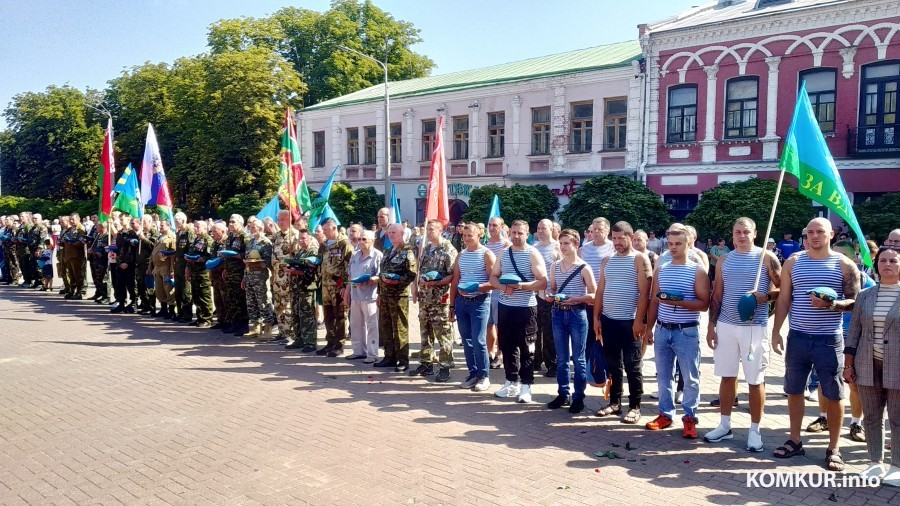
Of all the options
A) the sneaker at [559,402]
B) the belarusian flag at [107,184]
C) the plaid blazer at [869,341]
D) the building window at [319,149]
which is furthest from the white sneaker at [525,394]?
the building window at [319,149]

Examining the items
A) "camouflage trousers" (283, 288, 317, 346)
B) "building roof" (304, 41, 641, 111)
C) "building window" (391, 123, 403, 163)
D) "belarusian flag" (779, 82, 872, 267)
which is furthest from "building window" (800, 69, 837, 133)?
"building window" (391, 123, 403, 163)

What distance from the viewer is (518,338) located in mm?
8281

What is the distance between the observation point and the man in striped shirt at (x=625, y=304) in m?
7.33

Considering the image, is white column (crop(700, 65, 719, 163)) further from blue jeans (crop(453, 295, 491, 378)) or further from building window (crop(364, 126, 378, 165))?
building window (crop(364, 126, 378, 165))

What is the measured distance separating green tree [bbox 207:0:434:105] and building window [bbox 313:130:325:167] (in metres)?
6.70

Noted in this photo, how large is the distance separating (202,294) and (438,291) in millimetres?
6320

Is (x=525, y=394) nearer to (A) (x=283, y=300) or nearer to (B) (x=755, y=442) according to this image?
(B) (x=755, y=442)

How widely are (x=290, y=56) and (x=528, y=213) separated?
27.7 meters

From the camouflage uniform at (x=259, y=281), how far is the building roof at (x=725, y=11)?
1726 cm

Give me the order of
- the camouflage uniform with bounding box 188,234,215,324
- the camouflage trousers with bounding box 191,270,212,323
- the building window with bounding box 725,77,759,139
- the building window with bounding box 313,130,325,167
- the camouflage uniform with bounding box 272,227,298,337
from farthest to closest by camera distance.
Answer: the building window with bounding box 313,130,325,167
the building window with bounding box 725,77,759,139
the camouflage trousers with bounding box 191,270,212,323
the camouflage uniform with bounding box 188,234,215,324
the camouflage uniform with bounding box 272,227,298,337

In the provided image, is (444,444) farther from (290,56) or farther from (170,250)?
(290,56)

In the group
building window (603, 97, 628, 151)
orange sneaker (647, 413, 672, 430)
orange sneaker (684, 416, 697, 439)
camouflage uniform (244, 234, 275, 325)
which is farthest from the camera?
building window (603, 97, 628, 151)

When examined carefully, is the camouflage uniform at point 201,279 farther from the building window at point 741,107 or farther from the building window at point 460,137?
the building window at point 460,137

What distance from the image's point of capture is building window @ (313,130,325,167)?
131ft
